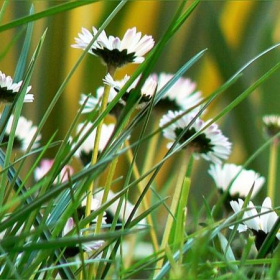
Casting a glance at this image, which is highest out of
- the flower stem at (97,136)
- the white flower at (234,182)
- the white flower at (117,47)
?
the white flower at (117,47)

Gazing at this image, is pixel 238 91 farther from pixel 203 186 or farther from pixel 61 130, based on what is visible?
pixel 61 130

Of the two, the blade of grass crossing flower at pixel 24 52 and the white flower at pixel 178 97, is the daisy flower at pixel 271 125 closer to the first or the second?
the white flower at pixel 178 97

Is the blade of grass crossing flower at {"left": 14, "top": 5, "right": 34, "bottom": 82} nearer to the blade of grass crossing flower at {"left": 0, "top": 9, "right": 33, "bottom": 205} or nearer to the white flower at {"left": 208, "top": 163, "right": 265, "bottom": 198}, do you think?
the blade of grass crossing flower at {"left": 0, "top": 9, "right": 33, "bottom": 205}

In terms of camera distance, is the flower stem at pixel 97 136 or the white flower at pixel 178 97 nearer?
the flower stem at pixel 97 136

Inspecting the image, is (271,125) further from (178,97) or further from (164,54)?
(164,54)

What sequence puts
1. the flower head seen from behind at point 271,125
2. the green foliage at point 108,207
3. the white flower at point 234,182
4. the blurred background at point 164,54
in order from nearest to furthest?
the green foliage at point 108,207
the white flower at point 234,182
the flower head seen from behind at point 271,125
the blurred background at point 164,54

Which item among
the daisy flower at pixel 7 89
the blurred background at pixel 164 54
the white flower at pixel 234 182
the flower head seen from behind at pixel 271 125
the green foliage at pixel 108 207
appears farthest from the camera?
the blurred background at pixel 164 54

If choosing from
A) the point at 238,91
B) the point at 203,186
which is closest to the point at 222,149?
the point at 238,91

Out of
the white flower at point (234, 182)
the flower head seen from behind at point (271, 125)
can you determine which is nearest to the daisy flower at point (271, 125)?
the flower head seen from behind at point (271, 125)
